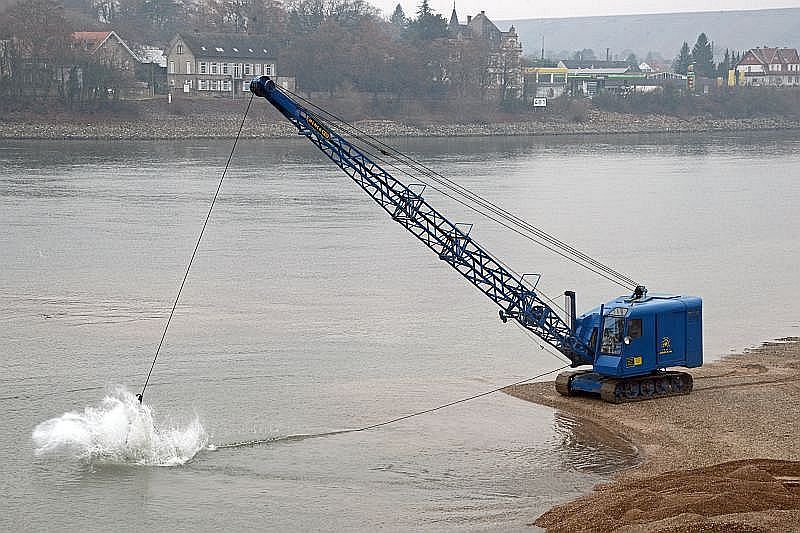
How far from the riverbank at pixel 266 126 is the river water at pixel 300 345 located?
3157 centimetres

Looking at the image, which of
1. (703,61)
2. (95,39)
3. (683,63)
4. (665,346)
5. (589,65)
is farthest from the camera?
(589,65)

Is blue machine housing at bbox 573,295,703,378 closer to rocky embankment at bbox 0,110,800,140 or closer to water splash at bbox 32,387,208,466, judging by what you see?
water splash at bbox 32,387,208,466

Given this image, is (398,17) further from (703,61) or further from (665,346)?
(665,346)

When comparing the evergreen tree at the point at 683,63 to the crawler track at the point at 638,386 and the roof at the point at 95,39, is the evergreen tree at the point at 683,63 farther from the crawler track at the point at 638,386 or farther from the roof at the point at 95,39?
the crawler track at the point at 638,386

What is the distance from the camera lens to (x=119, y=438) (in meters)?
21.0

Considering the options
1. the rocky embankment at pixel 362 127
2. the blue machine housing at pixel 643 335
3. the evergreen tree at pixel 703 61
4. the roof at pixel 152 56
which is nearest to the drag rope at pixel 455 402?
the blue machine housing at pixel 643 335

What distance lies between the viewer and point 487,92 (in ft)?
406

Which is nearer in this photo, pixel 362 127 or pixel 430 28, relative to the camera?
pixel 362 127

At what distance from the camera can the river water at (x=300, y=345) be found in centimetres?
1900

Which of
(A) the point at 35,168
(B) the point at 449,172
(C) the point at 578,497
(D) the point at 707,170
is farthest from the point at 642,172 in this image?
(C) the point at 578,497

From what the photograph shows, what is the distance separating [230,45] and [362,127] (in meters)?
20.7

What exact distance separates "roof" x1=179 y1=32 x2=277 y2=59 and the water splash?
9539 cm

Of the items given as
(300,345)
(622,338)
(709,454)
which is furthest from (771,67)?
(709,454)

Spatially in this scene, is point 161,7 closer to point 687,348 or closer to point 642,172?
point 642,172
